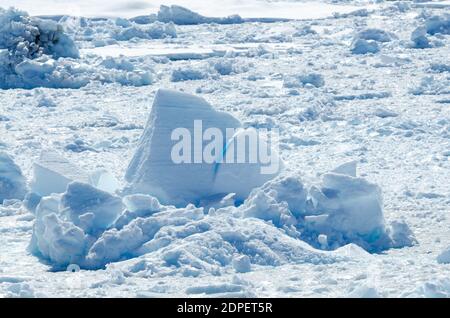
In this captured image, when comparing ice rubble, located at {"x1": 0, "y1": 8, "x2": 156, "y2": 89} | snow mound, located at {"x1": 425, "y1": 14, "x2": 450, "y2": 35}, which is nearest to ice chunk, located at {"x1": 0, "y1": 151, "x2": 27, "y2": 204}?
ice rubble, located at {"x1": 0, "y1": 8, "x2": 156, "y2": 89}

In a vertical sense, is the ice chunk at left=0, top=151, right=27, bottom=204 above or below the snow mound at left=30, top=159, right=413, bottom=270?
below

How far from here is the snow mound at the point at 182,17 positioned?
45.5 ft

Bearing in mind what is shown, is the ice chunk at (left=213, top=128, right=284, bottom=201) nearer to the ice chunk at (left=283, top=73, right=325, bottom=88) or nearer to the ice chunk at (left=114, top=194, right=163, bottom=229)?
the ice chunk at (left=114, top=194, right=163, bottom=229)

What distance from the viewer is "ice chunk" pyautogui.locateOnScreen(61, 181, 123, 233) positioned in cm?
445

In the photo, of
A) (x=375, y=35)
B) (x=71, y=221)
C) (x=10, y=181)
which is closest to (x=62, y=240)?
(x=71, y=221)

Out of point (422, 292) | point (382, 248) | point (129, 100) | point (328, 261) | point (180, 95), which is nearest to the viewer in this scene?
point (422, 292)

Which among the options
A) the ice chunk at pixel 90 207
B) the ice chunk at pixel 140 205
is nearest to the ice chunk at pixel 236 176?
the ice chunk at pixel 140 205

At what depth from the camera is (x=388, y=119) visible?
7.59 meters

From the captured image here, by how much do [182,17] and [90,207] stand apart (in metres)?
9.63

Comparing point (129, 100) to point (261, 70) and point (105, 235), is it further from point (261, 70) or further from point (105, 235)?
point (105, 235)

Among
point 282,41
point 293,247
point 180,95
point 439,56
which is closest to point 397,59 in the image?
point 439,56

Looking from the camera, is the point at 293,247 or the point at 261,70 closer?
the point at 293,247

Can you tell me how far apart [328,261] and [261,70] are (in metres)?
5.75

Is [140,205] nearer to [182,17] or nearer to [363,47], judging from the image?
[363,47]
